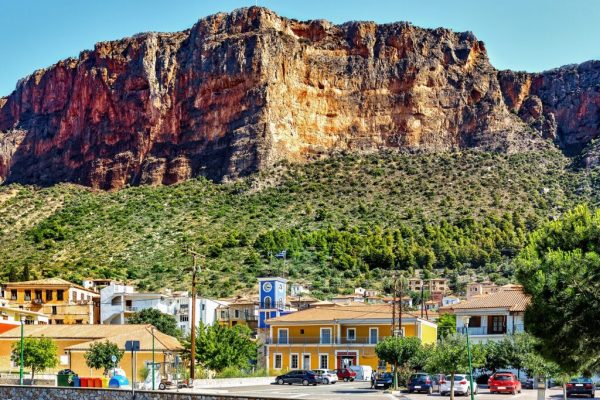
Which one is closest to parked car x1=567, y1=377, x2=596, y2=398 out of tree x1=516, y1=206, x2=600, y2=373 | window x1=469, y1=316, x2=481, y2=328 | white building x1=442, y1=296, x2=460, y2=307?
window x1=469, y1=316, x2=481, y2=328

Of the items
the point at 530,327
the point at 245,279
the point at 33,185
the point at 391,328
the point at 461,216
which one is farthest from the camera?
the point at 33,185

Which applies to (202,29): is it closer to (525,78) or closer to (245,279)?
(525,78)

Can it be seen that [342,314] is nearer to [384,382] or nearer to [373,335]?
[373,335]

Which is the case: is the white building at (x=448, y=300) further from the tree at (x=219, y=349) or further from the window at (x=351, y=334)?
the tree at (x=219, y=349)

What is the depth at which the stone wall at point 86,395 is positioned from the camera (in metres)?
31.2

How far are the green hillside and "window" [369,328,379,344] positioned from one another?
113 ft

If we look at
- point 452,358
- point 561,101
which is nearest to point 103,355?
point 452,358

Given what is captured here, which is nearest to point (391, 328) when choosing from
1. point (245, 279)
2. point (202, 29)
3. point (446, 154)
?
point (245, 279)

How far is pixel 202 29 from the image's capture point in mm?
162500

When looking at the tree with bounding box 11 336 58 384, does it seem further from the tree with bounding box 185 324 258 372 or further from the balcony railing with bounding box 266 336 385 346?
the balcony railing with bounding box 266 336 385 346

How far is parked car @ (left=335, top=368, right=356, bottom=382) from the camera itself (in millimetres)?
63125

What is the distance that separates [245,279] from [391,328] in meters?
40.2

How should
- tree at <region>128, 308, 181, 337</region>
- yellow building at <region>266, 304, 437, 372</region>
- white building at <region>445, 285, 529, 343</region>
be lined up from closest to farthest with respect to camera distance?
white building at <region>445, 285, 529, 343</region> → yellow building at <region>266, 304, 437, 372</region> → tree at <region>128, 308, 181, 337</region>

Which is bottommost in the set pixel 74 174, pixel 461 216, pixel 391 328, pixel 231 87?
pixel 391 328
